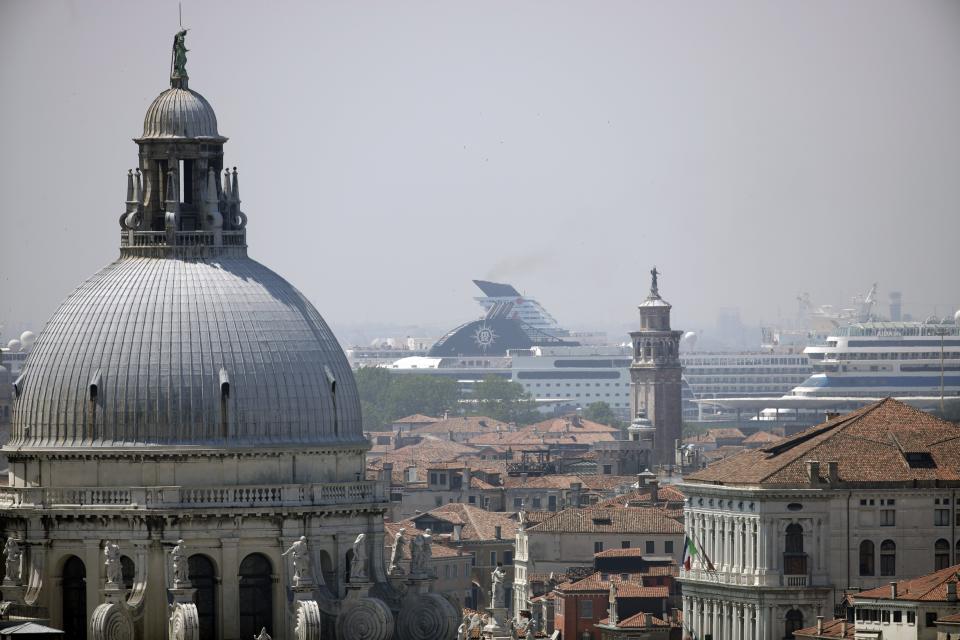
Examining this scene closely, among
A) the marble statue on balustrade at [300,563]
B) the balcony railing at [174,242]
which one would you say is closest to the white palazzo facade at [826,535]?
the balcony railing at [174,242]

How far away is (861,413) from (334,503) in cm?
3491

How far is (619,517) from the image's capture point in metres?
133

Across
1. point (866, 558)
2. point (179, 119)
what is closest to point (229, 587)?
point (179, 119)

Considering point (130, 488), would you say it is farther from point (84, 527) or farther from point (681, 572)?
point (681, 572)

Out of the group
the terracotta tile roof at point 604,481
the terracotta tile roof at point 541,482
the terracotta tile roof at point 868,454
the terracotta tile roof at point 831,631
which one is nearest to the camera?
the terracotta tile roof at point 831,631

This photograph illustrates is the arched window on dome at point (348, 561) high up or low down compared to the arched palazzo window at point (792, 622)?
up

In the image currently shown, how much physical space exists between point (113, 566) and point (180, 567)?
1.39 m

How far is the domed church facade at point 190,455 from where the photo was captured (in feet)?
261

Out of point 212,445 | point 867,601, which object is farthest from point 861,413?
point 212,445

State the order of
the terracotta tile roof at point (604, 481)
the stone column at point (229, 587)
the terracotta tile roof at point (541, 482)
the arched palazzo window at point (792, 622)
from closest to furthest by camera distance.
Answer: the stone column at point (229, 587)
the arched palazzo window at point (792, 622)
the terracotta tile roof at point (604, 481)
the terracotta tile roof at point (541, 482)

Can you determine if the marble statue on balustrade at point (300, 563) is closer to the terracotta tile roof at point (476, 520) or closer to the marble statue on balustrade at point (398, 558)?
the marble statue on balustrade at point (398, 558)

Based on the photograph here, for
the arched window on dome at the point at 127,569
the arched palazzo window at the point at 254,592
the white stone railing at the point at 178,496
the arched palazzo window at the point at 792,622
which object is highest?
the white stone railing at the point at 178,496

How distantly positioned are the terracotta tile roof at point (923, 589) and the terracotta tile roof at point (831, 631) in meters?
0.80

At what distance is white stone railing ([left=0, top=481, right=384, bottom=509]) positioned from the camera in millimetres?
79250
